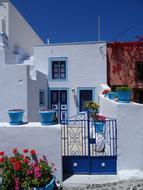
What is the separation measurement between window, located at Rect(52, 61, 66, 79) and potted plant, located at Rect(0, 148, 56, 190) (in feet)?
38.3

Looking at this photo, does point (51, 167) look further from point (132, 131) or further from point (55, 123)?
point (132, 131)

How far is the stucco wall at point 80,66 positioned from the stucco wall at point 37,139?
10.7m

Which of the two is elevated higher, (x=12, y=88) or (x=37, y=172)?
(x=12, y=88)

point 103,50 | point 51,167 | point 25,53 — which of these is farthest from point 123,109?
point 25,53

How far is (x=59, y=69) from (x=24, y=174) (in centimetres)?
1220

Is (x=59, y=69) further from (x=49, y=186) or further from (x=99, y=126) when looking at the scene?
(x=49, y=186)

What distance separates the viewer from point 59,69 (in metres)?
17.5

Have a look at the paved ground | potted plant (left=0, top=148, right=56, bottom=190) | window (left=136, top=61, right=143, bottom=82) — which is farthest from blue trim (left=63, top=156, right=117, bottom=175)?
window (left=136, top=61, right=143, bottom=82)

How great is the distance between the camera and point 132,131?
274 inches

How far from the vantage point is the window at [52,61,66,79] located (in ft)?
57.3

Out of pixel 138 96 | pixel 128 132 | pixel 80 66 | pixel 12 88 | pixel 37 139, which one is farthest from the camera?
pixel 80 66

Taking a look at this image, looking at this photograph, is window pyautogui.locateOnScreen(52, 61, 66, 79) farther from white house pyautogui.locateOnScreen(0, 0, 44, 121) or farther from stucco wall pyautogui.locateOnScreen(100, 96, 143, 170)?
stucco wall pyautogui.locateOnScreen(100, 96, 143, 170)

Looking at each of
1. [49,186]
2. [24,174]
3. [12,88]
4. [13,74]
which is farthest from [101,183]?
[13,74]

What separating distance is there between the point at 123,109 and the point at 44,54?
11.6 meters
